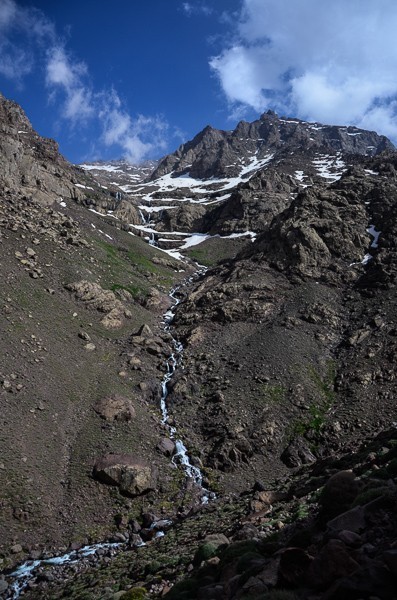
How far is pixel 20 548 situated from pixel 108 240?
80354 millimetres

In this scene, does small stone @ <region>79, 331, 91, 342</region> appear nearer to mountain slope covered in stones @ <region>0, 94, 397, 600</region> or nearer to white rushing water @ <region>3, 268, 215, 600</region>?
mountain slope covered in stones @ <region>0, 94, 397, 600</region>

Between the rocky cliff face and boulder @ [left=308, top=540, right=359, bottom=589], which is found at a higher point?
the rocky cliff face

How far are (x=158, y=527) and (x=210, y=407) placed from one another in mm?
17843

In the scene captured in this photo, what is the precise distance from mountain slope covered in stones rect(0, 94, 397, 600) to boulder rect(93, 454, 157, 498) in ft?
0.58

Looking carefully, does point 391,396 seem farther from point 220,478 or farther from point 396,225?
point 396,225

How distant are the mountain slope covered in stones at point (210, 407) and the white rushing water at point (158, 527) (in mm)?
685

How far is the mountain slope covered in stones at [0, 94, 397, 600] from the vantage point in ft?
52.5

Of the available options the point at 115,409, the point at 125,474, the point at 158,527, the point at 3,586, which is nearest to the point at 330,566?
the point at 3,586

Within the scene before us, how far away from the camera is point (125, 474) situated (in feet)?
114

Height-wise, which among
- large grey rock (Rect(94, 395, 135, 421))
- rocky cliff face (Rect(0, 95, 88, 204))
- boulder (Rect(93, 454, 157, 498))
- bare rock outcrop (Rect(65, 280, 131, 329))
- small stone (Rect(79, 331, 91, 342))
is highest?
rocky cliff face (Rect(0, 95, 88, 204))

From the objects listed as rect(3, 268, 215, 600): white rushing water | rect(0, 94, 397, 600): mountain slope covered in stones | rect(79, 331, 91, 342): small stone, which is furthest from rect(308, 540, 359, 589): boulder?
rect(79, 331, 91, 342): small stone

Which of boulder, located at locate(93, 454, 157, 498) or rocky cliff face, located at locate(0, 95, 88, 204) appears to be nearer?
boulder, located at locate(93, 454, 157, 498)

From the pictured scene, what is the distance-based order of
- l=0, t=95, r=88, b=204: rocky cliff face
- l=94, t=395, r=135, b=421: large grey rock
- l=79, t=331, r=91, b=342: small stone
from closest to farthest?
1. l=94, t=395, r=135, b=421: large grey rock
2. l=79, t=331, r=91, b=342: small stone
3. l=0, t=95, r=88, b=204: rocky cliff face

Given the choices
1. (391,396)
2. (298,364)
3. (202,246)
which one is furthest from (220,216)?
(391,396)
